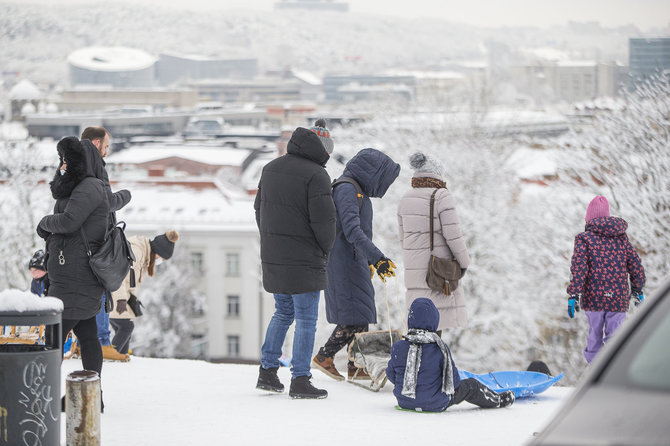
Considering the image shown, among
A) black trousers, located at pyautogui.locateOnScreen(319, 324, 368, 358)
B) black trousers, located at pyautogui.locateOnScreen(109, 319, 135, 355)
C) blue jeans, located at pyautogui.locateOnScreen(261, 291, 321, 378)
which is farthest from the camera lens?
black trousers, located at pyautogui.locateOnScreen(109, 319, 135, 355)

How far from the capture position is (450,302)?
24.0 ft

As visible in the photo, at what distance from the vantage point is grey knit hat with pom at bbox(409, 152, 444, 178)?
7137mm

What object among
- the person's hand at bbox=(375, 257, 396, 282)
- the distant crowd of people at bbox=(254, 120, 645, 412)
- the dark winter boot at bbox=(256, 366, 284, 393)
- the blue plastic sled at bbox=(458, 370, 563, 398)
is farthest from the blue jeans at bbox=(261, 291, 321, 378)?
the blue plastic sled at bbox=(458, 370, 563, 398)

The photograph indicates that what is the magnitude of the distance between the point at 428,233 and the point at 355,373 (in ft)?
4.15

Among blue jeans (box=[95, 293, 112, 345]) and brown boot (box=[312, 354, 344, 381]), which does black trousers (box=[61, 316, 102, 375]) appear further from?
blue jeans (box=[95, 293, 112, 345])

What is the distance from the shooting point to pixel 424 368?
247 inches

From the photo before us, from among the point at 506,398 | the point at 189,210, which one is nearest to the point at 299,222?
the point at 506,398

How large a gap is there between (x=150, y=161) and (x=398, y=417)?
8348 cm

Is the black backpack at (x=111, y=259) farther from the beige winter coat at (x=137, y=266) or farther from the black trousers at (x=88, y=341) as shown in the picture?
the beige winter coat at (x=137, y=266)

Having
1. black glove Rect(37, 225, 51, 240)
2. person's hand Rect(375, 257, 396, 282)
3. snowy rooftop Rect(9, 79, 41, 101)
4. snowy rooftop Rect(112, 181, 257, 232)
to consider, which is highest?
snowy rooftop Rect(9, 79, 41, 101)

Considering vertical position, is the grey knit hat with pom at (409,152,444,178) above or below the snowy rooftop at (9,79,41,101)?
below

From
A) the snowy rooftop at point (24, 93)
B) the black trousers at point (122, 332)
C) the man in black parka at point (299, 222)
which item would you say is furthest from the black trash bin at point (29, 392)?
→ the snowy rooftop at point (24, 93)

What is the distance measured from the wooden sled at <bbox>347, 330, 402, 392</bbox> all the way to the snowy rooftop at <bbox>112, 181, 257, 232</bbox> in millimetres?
47080

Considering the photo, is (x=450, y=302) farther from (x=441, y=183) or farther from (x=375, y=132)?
(x=375, y=132)
